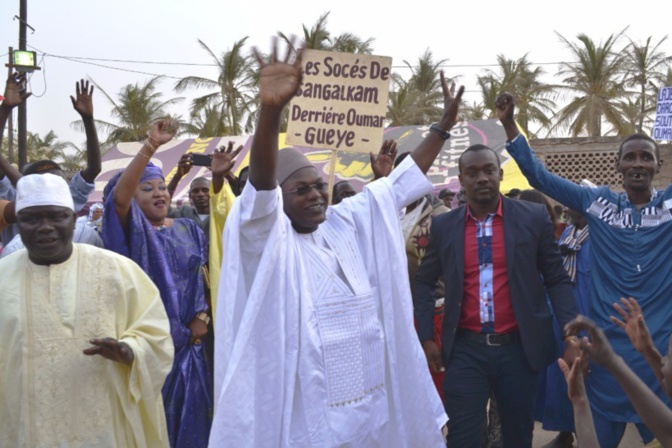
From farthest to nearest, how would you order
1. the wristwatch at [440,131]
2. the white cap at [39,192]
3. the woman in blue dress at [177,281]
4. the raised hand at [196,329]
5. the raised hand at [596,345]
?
the raised hand at [196,329]
the woman in blue dress at [177,281]
the wristwatch at [440,131]
the white cap at [39,192]
the raised hand at [596,345]

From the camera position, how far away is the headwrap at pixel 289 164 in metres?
3.52

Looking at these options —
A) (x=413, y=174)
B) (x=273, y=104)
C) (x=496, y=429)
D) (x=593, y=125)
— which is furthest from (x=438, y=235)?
(x=593, y=125)

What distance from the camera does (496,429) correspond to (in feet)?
18.7

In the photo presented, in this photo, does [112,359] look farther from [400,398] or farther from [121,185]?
[400,398]

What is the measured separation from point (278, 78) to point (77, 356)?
1.69m

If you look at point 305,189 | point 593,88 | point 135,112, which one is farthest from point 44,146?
point 305,189

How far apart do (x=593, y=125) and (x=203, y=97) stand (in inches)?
695

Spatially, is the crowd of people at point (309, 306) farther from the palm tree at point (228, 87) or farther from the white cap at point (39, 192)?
the palm tree at point (228, 87)

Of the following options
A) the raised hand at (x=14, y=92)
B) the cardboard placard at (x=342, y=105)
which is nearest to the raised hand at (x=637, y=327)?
the cardboard placard at (x=342, y=105)

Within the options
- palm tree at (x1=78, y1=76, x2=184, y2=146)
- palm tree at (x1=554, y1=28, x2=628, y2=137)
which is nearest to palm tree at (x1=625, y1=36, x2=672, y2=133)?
palm tree at (x1=554, y1=28, x2=628, y2=137)

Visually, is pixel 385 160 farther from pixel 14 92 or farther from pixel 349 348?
pixel 14 92

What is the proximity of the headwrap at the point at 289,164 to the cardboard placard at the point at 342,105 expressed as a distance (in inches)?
93.9

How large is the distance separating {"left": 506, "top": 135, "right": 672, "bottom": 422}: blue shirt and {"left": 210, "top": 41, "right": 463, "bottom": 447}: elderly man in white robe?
1714 mm

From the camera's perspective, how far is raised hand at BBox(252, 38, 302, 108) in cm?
288
